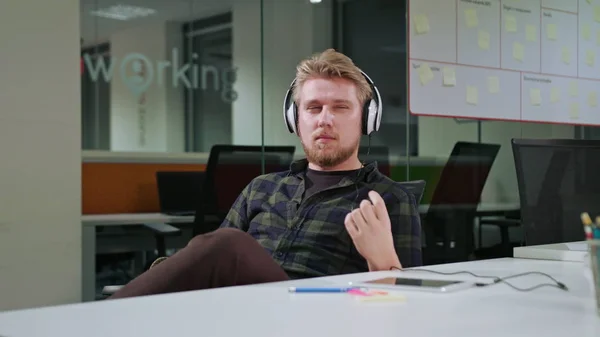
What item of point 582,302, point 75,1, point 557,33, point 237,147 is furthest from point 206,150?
point 582,302

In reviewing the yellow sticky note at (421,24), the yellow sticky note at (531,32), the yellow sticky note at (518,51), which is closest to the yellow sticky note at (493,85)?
the yellow sticky note at (518,51)

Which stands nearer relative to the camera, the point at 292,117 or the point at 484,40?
the point at 292,117

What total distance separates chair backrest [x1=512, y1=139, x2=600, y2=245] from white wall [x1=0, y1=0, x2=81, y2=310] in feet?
5.34

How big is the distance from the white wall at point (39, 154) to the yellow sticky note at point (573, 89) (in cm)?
279

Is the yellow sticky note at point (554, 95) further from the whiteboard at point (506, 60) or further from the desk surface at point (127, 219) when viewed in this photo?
the desk surface at point (127, 219)

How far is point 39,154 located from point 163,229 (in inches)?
→ 28.8

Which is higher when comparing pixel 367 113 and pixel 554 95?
pixel 554 95

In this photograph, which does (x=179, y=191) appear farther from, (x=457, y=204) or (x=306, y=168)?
(x=457, y=204)

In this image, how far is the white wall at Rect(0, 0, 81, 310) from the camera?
2.70m

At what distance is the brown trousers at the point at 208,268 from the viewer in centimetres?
129

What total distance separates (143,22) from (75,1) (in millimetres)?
863

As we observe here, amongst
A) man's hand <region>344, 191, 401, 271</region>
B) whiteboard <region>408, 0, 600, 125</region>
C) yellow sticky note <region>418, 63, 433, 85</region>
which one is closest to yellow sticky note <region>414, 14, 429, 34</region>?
whiteboard <region>408, 0, 600, 125</region>

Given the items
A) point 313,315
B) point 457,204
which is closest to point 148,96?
point 457,204

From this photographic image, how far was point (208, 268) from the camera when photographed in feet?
→ 4.34
